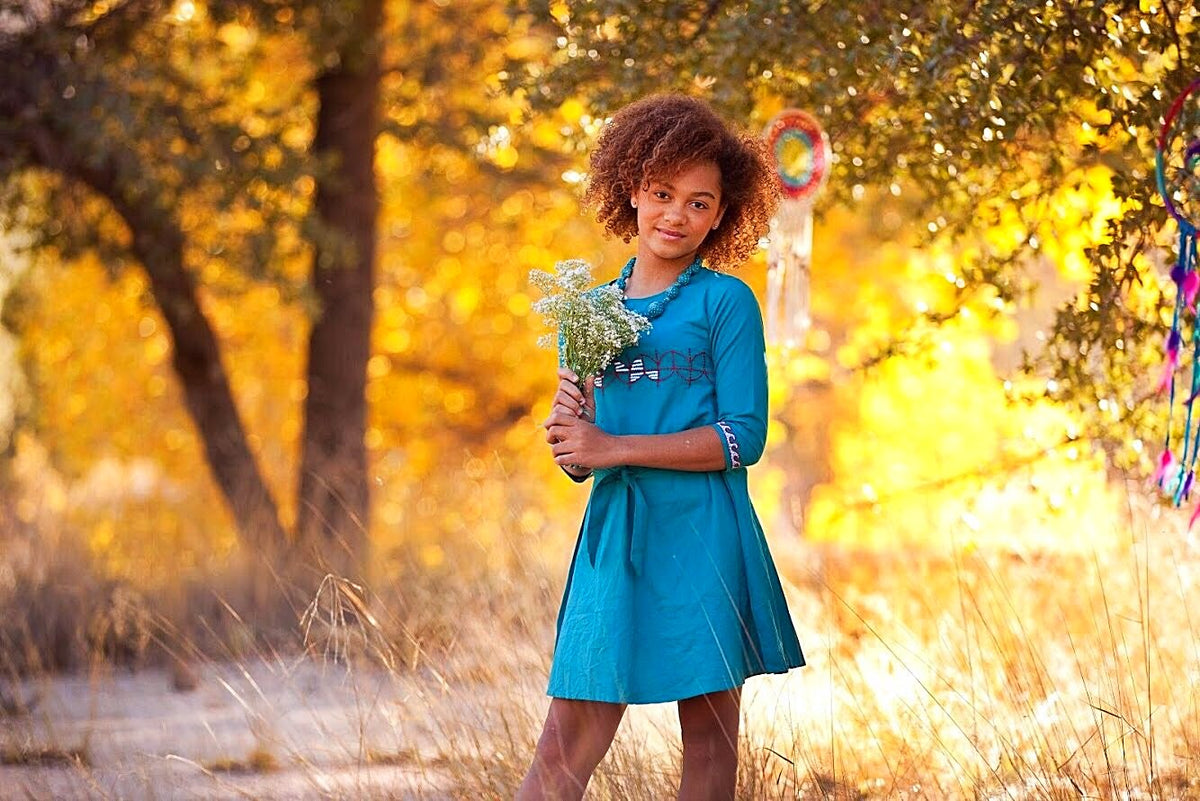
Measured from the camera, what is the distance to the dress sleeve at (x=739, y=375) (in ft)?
8.65

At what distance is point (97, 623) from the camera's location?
6066mm

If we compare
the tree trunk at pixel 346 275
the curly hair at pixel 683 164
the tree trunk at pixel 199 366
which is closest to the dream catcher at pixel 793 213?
the curly hair at pixel 683 164

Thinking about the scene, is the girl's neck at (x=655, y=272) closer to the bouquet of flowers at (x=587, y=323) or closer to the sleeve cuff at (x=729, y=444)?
the bouquet of flowers at (x=587, y=323)

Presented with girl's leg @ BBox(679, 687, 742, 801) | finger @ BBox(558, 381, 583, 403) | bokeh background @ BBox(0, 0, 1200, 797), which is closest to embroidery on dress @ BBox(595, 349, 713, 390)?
finger @ BBox(558, 381, 583, 403)

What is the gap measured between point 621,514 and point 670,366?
29 centimetres

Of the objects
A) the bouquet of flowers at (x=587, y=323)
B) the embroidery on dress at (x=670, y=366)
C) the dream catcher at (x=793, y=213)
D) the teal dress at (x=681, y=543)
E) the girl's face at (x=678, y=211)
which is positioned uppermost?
the dream catcher at (x=793, y=213)

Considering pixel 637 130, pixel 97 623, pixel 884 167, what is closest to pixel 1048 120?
pixel 884 167

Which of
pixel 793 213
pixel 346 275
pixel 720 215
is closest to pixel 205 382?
pixel 346 275

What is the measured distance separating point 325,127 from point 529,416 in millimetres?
4400

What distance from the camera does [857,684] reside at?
168 inches

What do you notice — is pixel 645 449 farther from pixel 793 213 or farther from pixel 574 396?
pixel 793 213

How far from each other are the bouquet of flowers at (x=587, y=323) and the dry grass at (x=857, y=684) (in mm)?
800

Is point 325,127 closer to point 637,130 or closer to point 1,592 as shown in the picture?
point 1,592

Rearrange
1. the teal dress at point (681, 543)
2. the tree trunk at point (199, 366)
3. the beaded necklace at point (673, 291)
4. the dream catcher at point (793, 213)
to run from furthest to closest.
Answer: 1. the tree trunk at point (199, 366)
2. the dream catcher at point (793, 213)
3. the beaded necklace at point (673, 291)
4. the teal dress at point (681, 543)
